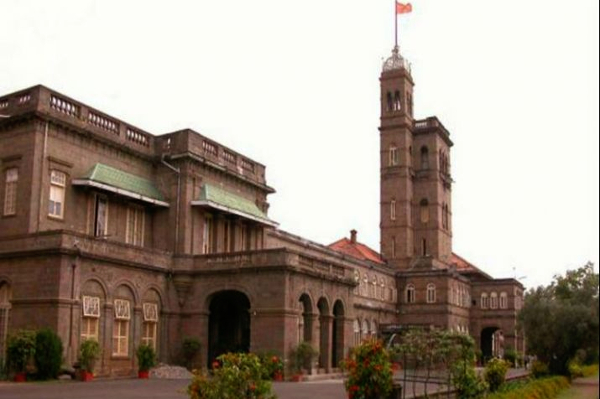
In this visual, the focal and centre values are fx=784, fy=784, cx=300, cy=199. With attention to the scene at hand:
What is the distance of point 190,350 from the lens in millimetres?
34188

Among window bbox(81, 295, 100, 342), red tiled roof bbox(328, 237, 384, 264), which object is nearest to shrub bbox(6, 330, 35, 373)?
window bbox(81, 295, 100, 342)

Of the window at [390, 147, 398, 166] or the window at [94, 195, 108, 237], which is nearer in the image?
the window at [94, 195, 108, 237]

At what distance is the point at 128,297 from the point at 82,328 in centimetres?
297

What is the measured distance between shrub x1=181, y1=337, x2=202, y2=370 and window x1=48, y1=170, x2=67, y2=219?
25.3ft

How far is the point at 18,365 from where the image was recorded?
1072 inches

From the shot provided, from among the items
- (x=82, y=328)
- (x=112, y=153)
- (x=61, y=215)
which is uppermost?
(x=112, y=153)

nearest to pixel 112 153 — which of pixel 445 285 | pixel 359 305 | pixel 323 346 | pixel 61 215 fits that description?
pixel 61 215

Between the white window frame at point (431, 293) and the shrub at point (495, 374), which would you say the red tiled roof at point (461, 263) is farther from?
the shrub at point (495, 374)

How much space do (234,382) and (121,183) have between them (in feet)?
70.1

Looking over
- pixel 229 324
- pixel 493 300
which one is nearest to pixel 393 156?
pixel 493 300

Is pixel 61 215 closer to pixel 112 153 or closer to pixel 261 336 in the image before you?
pixel 112 153

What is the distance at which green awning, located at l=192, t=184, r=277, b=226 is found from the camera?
36.7m

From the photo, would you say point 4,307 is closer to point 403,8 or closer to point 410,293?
point 410,293

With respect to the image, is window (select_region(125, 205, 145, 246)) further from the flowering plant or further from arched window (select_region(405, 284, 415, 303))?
arched window (select_region(405, 284, 415, 303))
